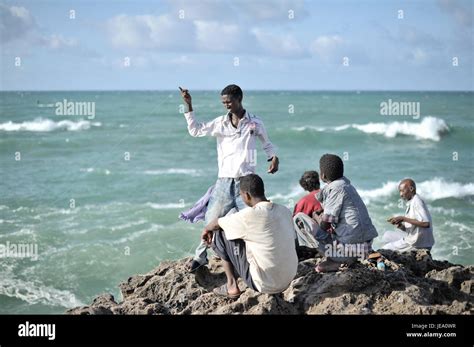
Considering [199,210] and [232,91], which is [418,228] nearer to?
[199,210]

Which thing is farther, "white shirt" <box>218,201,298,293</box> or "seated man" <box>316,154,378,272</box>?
"seated man" <box>316,154,378,272</box>

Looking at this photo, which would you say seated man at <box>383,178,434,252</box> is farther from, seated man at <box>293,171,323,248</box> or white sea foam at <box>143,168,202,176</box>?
white sea foam at <box>143,168,202,176</box>

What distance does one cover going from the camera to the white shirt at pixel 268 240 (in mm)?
5281

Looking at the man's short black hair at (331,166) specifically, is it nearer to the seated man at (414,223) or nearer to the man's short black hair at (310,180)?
the man's short black hair at (310,180)

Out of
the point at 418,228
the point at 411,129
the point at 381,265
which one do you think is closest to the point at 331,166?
the point at 381,265

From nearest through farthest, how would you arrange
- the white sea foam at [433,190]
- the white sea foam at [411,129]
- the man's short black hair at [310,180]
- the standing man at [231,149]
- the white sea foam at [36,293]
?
1. the standing man at [231,149]
2. the man's short black hair at [310,180]
3. the white sea foam at [36,293]
4. the white sea foam at [433,190]
5. the white sea foam at [411,129]

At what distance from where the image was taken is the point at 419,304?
17.4ft

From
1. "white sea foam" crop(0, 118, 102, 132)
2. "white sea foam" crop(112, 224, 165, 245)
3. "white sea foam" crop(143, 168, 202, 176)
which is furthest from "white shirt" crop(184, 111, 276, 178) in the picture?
"white sea foam" crop(0, 118, 102, 132)

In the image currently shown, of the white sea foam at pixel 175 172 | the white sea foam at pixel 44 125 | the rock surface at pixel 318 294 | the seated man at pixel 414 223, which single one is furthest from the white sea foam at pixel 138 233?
the white sea foam at pixel 44 125

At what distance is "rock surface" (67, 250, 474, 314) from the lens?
5363 mm

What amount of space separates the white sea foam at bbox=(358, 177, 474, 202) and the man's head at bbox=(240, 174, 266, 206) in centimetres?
1319

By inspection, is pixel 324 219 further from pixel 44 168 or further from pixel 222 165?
pixel 44 168

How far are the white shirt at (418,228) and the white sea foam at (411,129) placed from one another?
24.3m

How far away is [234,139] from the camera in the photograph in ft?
20.2
